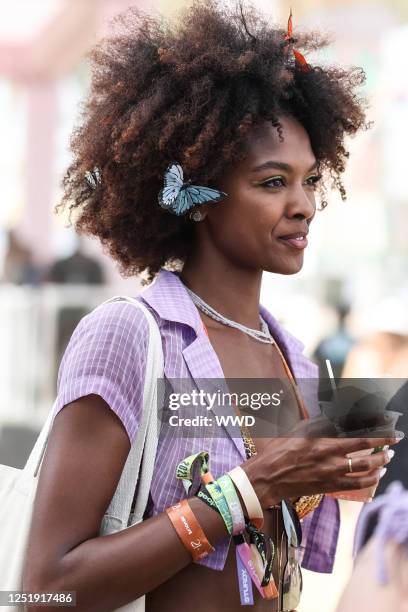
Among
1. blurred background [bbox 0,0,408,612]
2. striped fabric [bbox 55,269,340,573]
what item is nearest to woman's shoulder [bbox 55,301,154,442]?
striped fabric [bbox 55,269,340,573]

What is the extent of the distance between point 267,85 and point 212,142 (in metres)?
0.21

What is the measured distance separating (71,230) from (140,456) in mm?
9324

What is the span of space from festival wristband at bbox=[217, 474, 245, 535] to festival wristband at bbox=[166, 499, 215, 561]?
7 cm

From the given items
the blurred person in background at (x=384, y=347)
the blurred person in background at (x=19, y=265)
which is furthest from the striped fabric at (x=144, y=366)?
the blurred person in background at (x=19, y=265)

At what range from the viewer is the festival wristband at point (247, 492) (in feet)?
6.48

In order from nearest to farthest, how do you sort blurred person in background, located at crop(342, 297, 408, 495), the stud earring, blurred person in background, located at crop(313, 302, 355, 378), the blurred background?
the stud earring → blurred person in background, located at crop(342, 297, 408, 495) → blurred person in background, located at crop(313, 302, 355, 378) → the blurred background

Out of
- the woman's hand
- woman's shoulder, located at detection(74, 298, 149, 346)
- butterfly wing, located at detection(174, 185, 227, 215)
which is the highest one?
butterfly wing, located at detection(174, 185, 227, 215)

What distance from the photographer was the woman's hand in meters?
1.96

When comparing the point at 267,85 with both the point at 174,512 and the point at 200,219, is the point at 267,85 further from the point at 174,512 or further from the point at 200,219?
the point at 174,512

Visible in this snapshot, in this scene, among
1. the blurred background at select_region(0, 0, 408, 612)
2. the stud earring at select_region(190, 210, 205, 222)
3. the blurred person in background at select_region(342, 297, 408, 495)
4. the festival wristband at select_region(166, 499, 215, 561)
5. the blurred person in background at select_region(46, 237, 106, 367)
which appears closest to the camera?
the festival wristband at select_region(166, 499, 215, 561)

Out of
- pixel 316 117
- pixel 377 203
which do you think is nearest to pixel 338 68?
pixel 316 117

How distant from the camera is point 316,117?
2508mm

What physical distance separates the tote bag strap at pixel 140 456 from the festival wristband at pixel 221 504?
0.45 feet

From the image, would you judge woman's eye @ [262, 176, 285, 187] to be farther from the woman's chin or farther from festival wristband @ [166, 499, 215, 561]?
festival wristband @ [166, 499, 215, 561]
